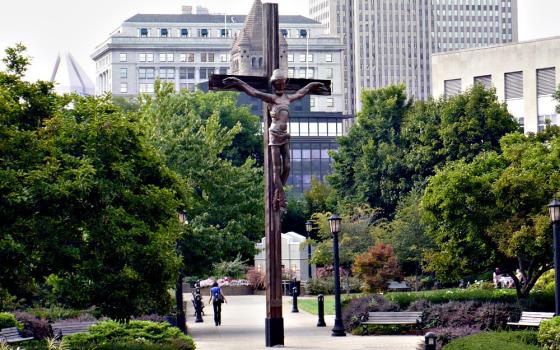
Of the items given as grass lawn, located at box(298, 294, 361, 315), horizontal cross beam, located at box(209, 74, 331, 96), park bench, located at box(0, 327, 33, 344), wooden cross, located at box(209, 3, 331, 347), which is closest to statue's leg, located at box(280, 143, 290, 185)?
wooden cross, located at box(209, 3, 331, 347)

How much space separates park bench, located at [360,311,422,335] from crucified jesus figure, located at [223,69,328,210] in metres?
12.4

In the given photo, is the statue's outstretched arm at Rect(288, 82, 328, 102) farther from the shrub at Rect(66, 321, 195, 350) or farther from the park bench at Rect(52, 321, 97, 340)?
the park bench at Rect(52, 321, 97, 340)

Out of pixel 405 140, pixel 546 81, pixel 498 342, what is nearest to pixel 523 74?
pixel 546 81

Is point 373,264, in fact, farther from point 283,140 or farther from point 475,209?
point 283,140

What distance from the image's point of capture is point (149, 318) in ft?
124

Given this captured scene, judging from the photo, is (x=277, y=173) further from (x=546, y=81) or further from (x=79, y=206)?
(x=546, y=81)

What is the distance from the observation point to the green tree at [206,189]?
42.4 metres

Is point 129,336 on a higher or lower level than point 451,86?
lower

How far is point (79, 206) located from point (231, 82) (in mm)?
3862

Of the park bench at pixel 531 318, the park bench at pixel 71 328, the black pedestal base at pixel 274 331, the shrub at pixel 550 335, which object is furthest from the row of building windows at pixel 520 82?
the black pedestal base at pixel 274 331

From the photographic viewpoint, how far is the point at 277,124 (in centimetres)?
2709

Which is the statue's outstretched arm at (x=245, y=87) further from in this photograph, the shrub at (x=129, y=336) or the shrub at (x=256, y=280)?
the shrub at (x=256, y=280)

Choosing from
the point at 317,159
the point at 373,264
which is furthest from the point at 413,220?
the point at 317,159

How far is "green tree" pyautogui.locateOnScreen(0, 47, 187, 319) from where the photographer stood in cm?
2583
